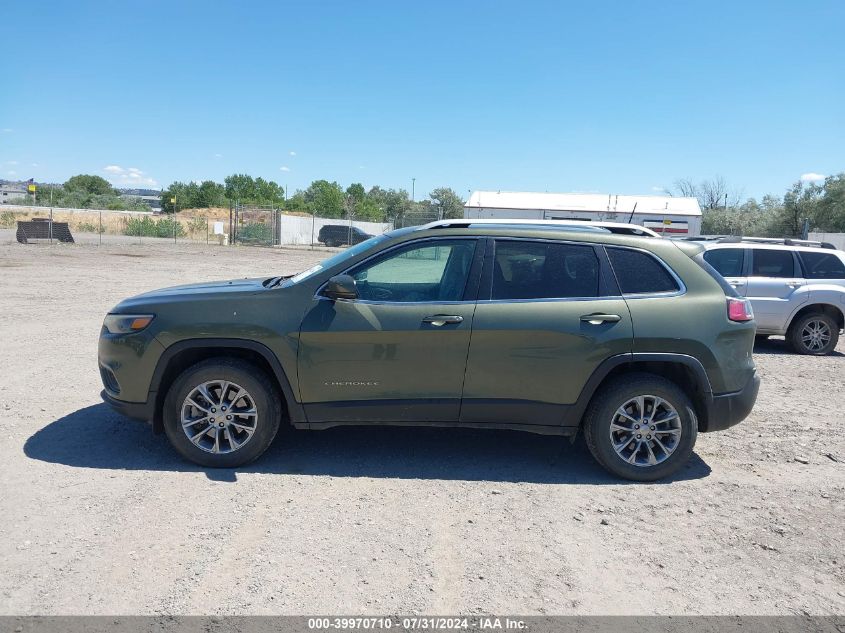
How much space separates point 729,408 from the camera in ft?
15.8

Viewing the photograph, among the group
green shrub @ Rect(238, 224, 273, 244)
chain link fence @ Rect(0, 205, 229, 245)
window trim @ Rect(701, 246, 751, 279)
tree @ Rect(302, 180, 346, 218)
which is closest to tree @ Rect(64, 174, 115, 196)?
tree @ Rect(302, 180, 346, 218)

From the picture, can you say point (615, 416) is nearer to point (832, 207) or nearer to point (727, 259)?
point (727, 259)

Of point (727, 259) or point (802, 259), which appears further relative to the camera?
point (727, 259)

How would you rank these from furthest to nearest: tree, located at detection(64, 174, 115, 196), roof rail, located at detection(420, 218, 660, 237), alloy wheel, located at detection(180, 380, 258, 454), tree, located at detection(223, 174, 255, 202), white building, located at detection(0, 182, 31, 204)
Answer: white building, located at detection(0, 182, 31, 204), tree, located at detection(64, 174, 115, 196), tree, located at detection(223, 174, 255, 202), roof rail, located at detection(420, 218, 660, 237), alloy wheel, located at detection(180, 380, 258, 454)

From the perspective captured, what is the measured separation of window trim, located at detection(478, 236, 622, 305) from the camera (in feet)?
15.7

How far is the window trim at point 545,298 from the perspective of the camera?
4793 millimetres

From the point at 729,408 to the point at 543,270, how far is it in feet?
5.62

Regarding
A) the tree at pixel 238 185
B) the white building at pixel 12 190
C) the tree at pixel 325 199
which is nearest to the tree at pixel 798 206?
the tree at pixel 325 199

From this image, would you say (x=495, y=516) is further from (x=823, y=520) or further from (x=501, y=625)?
(x=823, y=520)

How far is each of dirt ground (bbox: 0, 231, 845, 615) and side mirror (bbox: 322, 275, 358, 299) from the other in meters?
1.31

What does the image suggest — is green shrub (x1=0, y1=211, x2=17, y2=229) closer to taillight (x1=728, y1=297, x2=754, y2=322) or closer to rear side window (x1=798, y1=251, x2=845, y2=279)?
rear side window (x1=798, y1=251, x2=845, y2=279)

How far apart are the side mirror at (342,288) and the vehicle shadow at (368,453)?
1311 millimetres

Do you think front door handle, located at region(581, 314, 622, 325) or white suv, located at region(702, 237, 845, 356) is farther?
white suv, located at region(702, 237, 845, 356)

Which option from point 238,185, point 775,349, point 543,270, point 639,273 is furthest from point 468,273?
point 238,185
